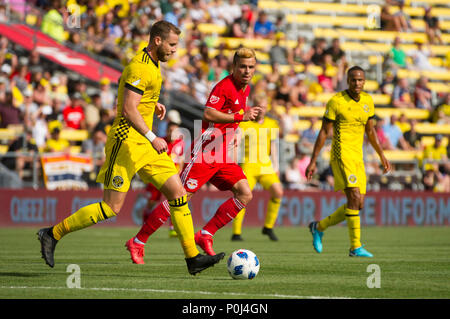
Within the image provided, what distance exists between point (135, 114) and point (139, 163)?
56 cm

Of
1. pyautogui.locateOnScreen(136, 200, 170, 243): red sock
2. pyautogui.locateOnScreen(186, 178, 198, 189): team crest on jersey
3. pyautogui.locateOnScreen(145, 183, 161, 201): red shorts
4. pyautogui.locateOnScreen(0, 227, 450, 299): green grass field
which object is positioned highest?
pyautogui.locateOnScreen(186, 178, 198, 189): team crest on jersey

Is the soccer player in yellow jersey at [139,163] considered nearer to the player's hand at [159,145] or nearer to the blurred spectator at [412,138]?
the player's hand at [159,145]

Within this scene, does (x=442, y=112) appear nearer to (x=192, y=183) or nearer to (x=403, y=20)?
(x=403, y=20)

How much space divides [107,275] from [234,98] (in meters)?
2.97

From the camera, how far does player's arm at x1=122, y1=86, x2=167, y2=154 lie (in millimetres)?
8609

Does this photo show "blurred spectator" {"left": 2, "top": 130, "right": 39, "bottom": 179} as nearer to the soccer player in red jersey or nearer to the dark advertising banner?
the dark advertising banner

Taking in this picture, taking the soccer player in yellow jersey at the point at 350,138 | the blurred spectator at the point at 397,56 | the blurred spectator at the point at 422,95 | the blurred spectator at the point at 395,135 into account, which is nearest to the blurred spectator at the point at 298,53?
the blurred spectator at the point at 397,56

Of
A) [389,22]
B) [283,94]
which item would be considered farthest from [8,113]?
[389,22]

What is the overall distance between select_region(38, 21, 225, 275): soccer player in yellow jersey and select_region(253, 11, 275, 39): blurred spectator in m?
19.3

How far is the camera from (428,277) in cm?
921

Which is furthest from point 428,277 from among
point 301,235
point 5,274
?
point 301,235

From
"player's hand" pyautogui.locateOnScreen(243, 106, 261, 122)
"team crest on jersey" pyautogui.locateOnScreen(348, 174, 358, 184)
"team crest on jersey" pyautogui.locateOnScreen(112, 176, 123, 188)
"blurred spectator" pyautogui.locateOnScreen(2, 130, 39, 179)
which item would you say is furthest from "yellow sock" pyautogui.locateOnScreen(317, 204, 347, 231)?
"blurred spectator" pyautogui.locateOnScreen(2, 130, 39, 179)

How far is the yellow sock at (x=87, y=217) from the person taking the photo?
909cm

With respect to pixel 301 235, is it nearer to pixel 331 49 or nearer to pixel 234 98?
pixel 234 98
